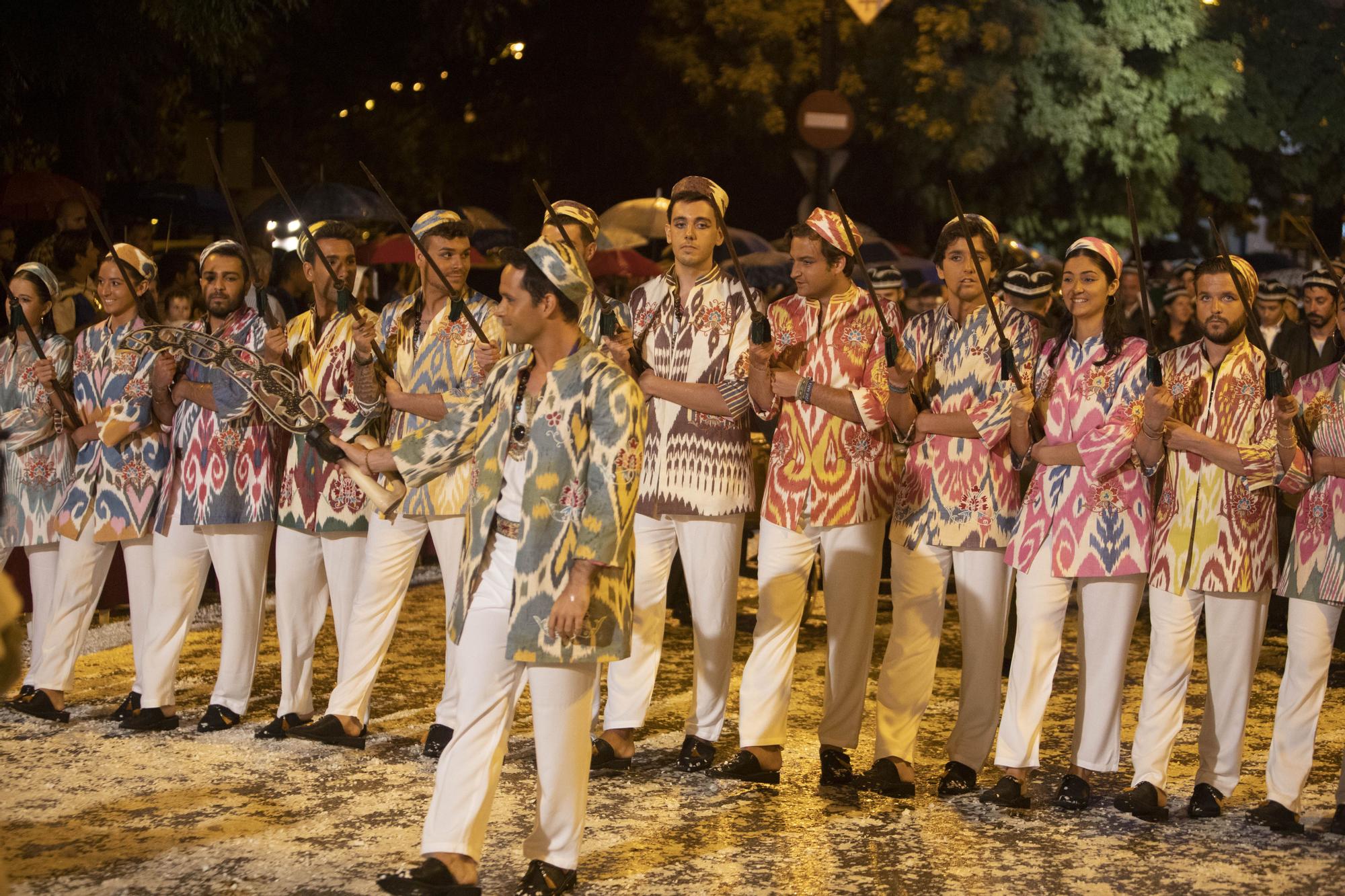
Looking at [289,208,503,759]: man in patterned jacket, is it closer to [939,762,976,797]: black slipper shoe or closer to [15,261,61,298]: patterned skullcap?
[15,261,61,298]: patterned skullcap

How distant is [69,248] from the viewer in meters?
11.9

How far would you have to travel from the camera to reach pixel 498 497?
549cm

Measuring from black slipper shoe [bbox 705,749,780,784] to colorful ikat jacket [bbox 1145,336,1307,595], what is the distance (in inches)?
66.0

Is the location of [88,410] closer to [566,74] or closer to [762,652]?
[762,652]

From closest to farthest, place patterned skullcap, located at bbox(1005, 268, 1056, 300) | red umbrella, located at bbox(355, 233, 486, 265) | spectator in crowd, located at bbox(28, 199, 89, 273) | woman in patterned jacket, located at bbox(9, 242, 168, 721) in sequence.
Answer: woman in patterned jacket, located at bbox(9, 242, 168, 721), patterned skullcap, located at bbox(1005, 268, 1056, 300), spectator in crowd, located at bbox(28, 199, 89, 273), red umbrella, located at bbox(355, 233, 486, 265)

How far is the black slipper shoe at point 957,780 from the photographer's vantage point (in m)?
6.91

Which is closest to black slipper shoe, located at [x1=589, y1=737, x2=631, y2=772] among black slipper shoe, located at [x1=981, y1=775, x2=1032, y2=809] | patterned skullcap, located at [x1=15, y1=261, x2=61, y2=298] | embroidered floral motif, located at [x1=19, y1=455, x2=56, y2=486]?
black slipper shoe, located at [x1=981, y1=775, x2=1032, y2=809]

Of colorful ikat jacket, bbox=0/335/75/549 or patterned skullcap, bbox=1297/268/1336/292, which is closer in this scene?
colorful ikat jacket, bbox=0/335/75/549

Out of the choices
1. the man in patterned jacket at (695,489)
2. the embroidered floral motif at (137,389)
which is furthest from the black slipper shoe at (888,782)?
the embroidered floral motif at (137,389)

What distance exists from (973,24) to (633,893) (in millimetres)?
20174

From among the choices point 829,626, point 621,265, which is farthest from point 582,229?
point 621,265

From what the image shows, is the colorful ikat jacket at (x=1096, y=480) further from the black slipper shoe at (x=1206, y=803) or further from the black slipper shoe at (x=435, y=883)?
the black slipper shoe at (x=435, y=883)

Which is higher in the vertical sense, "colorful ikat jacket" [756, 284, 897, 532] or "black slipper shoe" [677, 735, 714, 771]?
"colorful ikat jacket" [756, 284, 897, 532]

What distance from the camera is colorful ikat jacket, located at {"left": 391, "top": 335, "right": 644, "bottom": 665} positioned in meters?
5.35
